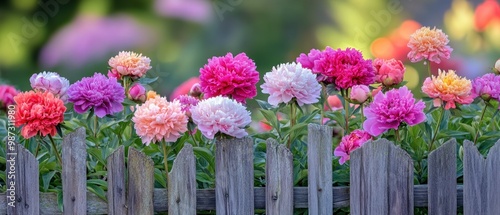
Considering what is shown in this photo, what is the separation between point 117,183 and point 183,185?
0.16 meters

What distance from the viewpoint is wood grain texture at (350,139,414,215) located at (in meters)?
2.21

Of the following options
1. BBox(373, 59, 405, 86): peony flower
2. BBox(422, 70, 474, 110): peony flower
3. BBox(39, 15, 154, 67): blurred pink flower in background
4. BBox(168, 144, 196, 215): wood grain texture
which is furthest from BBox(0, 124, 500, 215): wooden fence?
BBox(39, 15, 154, 67): blurred pink flower in background

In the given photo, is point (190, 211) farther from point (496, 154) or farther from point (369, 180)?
point (496, 154)

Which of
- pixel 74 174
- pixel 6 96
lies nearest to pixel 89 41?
pixel 6 96

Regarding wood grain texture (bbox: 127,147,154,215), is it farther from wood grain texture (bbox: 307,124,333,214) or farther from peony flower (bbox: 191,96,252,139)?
wood grain texture (bbox: 307,124,333,214)

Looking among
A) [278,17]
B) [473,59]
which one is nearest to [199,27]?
[278,17]

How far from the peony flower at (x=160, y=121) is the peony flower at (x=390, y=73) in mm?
529

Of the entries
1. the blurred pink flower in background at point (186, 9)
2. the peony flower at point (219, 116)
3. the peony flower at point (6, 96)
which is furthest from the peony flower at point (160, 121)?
the blurred pink flower in background at point (186, 9)

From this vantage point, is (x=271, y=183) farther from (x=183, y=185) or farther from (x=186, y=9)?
(x=186, y=9)

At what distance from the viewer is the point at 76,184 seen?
2232mm

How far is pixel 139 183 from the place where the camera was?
87.1 inches

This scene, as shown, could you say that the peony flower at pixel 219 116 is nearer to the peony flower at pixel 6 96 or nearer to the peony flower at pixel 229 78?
the peony flower at pixel 229 78

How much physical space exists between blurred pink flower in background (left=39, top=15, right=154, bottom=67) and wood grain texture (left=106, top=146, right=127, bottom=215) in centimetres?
274

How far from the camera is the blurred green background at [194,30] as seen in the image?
481 centimetres
